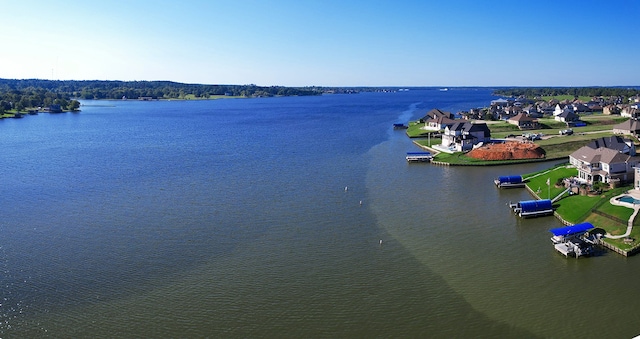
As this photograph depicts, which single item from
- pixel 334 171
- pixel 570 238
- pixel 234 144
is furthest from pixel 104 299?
pixel 234 144

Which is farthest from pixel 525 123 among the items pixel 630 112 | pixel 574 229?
pixel 574 229

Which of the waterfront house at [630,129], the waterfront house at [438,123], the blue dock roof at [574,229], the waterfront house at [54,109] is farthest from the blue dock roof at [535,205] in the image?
the waterfront house at [54,109]

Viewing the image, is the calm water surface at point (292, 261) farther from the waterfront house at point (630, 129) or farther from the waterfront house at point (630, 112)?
the waterfront house at point (630, 112)

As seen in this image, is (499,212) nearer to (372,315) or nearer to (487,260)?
(487,260)

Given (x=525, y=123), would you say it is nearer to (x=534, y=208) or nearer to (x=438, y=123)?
(x=438, y=123)

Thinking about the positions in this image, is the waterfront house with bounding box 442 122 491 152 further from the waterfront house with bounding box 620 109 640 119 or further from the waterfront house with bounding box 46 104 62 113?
the waterfront house with bounding box 46 104 62 113

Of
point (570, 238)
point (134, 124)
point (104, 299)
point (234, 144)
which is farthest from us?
point (134, 124)
